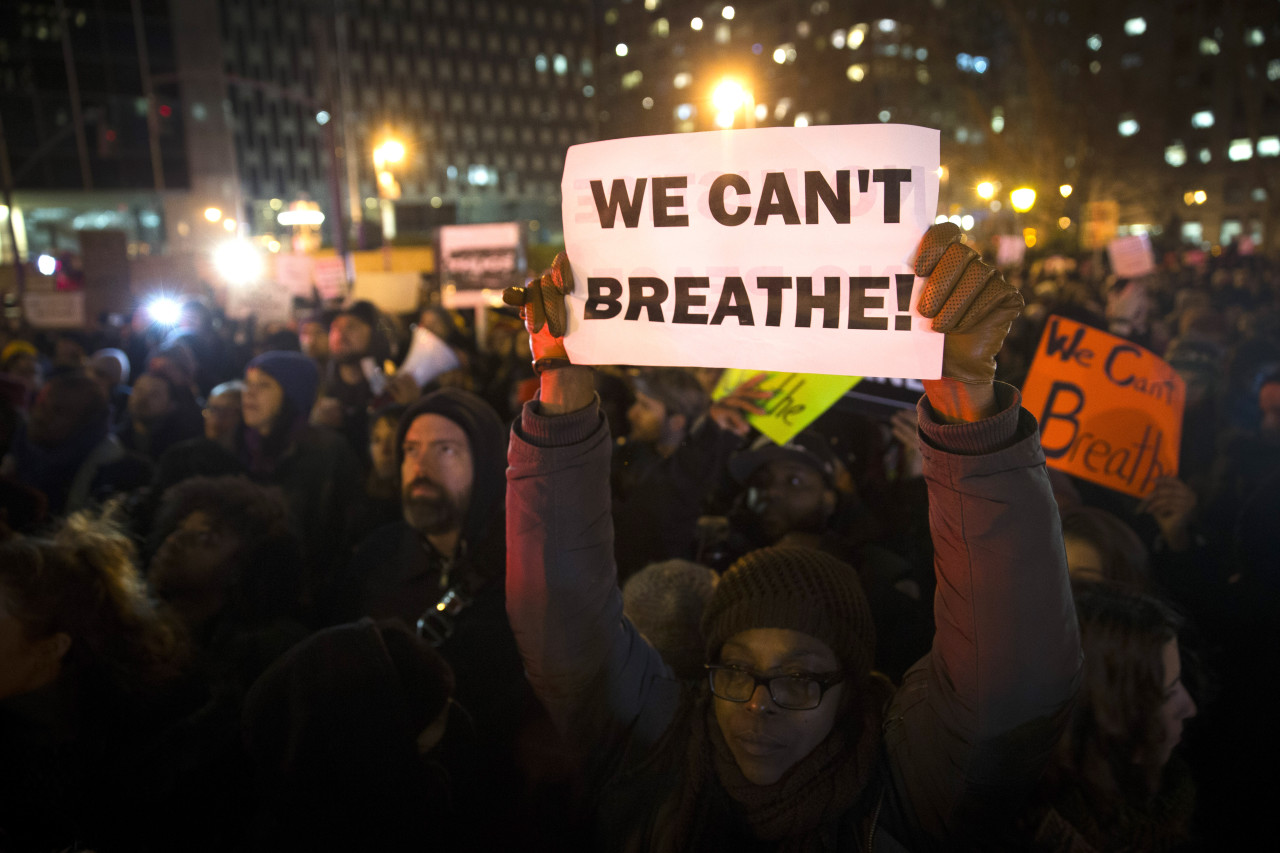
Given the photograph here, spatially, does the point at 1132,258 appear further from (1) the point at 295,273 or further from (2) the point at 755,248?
(1) the point at 295,273

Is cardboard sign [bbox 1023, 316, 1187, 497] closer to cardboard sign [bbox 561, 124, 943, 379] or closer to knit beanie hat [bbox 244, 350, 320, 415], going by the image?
cardboard sign [bbox 561, 124, 943, 379]

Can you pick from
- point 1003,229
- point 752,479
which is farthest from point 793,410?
point 1003,229

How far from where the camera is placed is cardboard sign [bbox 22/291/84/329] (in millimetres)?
10578

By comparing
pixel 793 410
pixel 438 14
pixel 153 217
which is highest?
pixel 438 14

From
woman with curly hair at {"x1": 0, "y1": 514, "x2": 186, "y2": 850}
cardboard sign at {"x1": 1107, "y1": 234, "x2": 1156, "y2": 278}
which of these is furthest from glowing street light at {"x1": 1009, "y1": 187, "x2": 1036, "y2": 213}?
woman with curly hair at {"x1": 0, "y1": 514, "x2": 186, "y2": 850}

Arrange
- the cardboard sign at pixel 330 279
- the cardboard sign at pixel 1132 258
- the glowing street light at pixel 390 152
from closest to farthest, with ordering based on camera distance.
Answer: the cardboard sign at pixel 1132 258 < the cardboard sign at pixel 330 279 < the glowing street light at pixel 390 152

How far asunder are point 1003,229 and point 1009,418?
4672 centimetres

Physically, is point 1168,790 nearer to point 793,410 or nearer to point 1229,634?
point 1229,634

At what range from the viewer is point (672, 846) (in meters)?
1.61

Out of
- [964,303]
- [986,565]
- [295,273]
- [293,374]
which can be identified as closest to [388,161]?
[295,273]

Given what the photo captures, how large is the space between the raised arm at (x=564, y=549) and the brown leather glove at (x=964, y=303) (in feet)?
2.31

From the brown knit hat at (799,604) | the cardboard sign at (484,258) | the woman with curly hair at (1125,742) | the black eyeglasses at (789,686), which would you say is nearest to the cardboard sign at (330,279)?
the cardboard sign at (484,258)

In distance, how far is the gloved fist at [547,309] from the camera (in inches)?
68.5

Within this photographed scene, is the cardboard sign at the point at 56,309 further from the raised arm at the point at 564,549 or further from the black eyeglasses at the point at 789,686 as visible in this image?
the black eyeglasses at the point at 789,686
